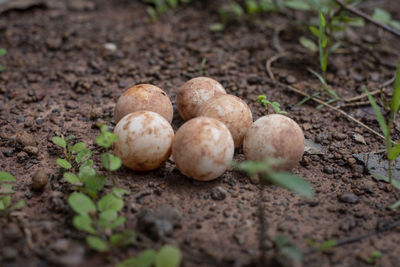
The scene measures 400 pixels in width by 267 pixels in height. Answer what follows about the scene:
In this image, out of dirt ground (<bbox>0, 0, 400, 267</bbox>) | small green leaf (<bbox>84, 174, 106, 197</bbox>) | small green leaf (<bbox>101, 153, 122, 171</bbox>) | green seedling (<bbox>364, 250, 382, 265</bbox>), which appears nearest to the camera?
green seedling (<bbox>364, 250, 382, 265</bbox>)

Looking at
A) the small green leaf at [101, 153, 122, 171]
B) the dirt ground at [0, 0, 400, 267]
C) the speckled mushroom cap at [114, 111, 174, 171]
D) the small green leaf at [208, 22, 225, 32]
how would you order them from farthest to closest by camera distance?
the small green leaf at [208, 22, 225, 32] → the speckled mushroom cap at [114, 111, 174, 171] → the small green leaf at [101, 153, 122, 171] → the dirt ground at [0, 0, 400, 267]

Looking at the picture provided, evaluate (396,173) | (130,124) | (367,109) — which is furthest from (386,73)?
(130,124)

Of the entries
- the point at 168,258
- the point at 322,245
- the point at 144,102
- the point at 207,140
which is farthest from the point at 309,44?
the point at 168,258

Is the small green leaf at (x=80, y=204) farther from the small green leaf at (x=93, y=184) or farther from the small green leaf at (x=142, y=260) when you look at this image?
the small green leaf at (x=142, y=260)

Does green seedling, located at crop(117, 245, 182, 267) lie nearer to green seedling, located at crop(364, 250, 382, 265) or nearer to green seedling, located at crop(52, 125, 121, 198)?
green seedling, located at crop(52, 125, 121, 198)

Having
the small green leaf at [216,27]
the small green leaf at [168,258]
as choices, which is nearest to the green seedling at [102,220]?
the small green leaf at [168,258]

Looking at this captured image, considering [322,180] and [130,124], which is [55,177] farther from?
[322,180]

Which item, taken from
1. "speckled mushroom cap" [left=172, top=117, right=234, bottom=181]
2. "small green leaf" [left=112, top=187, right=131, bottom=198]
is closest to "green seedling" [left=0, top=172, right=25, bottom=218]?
"small green leaf" [left=112, top=187, right=131, bottom=198]
